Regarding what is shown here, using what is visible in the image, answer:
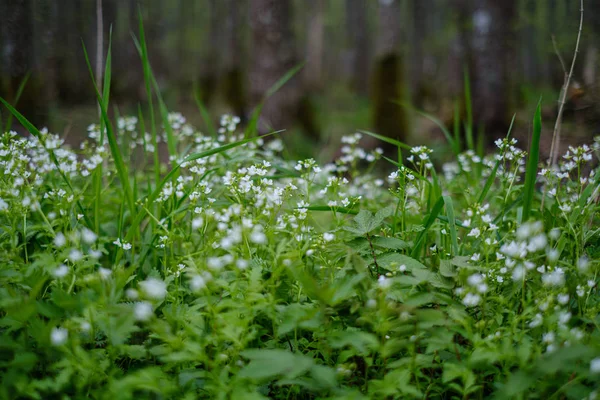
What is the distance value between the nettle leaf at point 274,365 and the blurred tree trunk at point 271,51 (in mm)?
4881

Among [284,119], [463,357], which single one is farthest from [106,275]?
[284,119]

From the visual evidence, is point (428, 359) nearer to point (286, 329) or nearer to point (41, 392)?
point (286, 329)

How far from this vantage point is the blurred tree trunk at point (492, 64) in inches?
221

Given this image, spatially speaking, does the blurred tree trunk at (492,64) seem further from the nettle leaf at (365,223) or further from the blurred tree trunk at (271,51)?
the nettle leaf at (365,223)

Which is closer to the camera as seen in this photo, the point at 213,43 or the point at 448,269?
the point at 448,269

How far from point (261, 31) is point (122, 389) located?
5.50 m

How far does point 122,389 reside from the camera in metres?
1.08

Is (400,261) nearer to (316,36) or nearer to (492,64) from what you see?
(492,64)

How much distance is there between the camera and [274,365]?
1.10 meters

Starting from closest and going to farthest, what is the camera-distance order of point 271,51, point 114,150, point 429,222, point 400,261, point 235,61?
point 400,261 < point 429,222 < point 114,150 < point 271,51 < point 235,61

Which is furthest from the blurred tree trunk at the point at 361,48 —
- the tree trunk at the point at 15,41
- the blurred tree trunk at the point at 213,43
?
the tree trunk at the point at 15,41

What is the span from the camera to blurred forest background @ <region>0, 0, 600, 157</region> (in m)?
5.18

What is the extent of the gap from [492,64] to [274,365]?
5.72 meters

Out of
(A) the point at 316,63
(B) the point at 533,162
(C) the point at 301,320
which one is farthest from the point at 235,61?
(A) the point at 316,63
